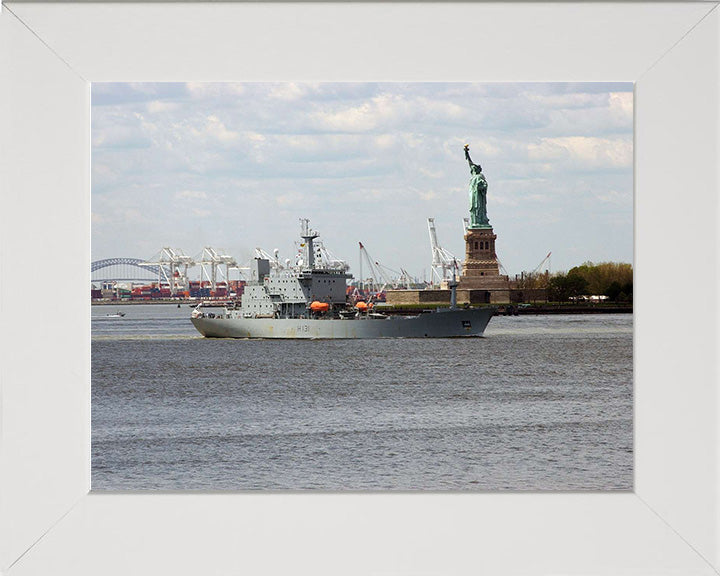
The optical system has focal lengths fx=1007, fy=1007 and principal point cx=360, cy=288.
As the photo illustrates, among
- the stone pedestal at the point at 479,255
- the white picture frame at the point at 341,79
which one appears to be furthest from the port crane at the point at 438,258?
the white picture frame at the point at 341,79

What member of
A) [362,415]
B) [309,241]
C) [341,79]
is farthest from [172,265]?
[341,79]

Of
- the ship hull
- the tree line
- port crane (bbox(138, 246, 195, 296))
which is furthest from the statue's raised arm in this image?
port crane (bbox(138, 246, 195, 296))

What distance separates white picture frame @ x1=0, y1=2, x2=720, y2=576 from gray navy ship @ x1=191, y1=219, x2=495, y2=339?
64.9 ft

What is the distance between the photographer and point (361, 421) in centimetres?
1423

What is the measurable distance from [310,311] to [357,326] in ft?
4.29

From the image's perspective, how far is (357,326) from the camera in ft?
80.6

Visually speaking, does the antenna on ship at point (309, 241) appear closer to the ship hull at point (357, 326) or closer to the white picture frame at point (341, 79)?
the ship hull at point (357, 326)

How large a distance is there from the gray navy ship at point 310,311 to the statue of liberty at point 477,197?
1353cm

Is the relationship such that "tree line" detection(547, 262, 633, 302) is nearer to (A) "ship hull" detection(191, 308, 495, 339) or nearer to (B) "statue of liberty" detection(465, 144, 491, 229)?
(B) "statue of liberty" detection(465, 144, 491, 229)

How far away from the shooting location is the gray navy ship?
77.4ft

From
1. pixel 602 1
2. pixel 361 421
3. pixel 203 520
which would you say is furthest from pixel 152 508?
pixel 361 421

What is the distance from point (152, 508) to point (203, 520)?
0.24 metres

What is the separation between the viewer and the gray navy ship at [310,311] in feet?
77.4
